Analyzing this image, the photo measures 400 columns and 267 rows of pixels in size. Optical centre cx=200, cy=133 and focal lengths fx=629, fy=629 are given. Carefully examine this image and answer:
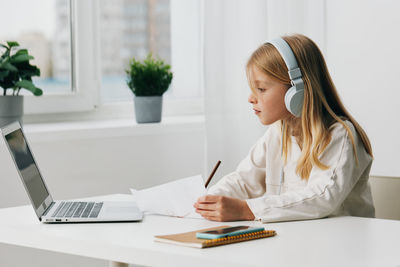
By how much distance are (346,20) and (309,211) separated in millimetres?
1502

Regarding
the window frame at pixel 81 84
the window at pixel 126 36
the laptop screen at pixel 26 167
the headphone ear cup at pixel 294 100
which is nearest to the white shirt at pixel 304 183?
the headphone ear cup at pixel 294 100

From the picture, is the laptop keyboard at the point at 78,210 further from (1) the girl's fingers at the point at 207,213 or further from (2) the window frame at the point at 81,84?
(2) the window frame at the point at 81,84

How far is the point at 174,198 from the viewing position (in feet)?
5.20

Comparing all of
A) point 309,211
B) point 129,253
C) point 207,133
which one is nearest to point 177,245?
point 129,253

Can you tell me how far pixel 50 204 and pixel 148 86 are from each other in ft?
3.18

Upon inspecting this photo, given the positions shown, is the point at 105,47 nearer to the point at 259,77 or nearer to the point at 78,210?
the point at 259,77

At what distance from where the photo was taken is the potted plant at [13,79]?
2.02 m

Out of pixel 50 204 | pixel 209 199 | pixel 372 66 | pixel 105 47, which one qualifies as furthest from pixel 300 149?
pixel 105 47

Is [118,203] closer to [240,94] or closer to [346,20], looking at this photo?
[240,94]

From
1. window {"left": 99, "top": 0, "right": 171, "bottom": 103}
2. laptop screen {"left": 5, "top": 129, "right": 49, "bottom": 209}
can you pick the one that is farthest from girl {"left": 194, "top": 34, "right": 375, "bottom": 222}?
window {"left": 99, "top": 0, "right": 171, "bottom": 103}

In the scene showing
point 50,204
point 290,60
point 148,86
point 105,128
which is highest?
point 290,60

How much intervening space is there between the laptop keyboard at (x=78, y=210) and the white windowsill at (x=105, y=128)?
57 cm

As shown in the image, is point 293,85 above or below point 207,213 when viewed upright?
above

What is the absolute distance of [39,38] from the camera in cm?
241
